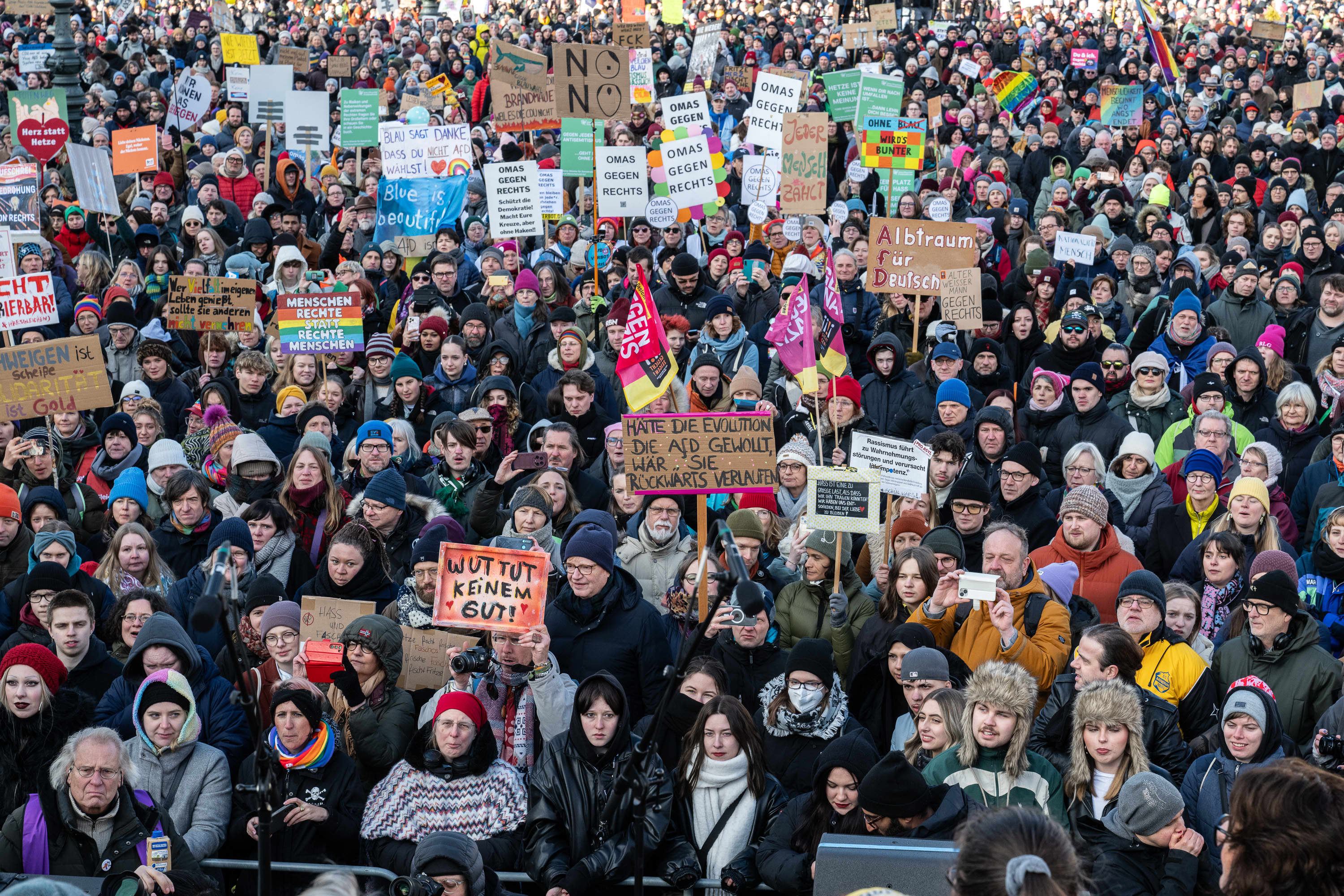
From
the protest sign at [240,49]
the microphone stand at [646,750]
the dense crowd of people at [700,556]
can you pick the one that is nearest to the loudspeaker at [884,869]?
the dense crowd of people at [700,556]

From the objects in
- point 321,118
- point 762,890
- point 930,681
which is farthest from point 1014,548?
point 321,118

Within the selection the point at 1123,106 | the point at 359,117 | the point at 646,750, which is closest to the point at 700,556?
the point at 646,750

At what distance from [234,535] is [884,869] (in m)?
4.60

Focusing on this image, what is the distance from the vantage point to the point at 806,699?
17.9ft

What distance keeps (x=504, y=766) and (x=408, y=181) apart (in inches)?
372

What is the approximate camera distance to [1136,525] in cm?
784

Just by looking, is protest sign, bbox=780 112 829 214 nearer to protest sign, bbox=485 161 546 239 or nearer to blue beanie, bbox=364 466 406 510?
protest sign, bbox=485 161 546 239

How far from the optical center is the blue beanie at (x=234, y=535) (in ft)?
22.9

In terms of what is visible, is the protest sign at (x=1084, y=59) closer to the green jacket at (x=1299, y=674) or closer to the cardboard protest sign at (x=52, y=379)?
the cardboard protest sign at (x=52, y=379)

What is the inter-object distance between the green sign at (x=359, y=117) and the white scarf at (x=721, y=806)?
12512 mm

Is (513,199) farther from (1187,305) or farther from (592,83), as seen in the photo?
(1187,305)

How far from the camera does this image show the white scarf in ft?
16.8

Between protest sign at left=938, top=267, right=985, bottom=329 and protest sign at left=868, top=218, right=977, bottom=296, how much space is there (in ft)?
0.88

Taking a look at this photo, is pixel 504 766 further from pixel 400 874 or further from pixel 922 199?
pixel 922 199
